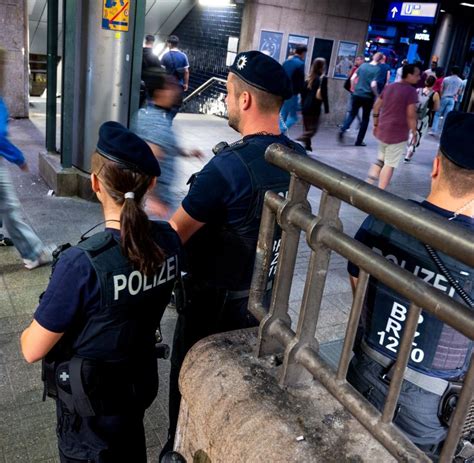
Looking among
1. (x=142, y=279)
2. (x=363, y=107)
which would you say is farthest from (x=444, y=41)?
(x=142, y=279)

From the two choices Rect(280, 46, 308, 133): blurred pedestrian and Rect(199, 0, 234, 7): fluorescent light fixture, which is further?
Rect(199, 0, 234, 7): fluorescent light fixture

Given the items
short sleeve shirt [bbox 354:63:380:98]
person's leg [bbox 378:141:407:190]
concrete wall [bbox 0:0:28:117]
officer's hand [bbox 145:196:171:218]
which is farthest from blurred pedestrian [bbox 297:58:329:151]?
officer's hand [bbox 145:196:171:218]

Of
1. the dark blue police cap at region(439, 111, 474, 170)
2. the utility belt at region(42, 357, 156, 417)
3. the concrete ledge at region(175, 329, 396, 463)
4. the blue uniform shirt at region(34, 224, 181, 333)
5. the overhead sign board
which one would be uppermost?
the overhead sign board

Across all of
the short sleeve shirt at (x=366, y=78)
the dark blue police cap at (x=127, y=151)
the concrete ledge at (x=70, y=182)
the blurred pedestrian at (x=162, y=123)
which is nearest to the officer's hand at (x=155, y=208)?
the blurred pedestrian at (x=162, y=123)

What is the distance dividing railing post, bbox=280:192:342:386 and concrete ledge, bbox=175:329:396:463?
58 mm

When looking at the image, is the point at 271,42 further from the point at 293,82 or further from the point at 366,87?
the point at 293,82

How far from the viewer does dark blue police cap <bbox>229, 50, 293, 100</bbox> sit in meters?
2.51

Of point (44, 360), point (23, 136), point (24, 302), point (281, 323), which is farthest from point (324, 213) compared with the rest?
point (23, 136)

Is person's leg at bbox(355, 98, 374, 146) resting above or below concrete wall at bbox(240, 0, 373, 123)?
below

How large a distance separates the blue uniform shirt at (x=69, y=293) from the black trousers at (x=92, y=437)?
0.42 meters

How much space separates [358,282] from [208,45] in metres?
14.4

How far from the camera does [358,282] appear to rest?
4.49ft

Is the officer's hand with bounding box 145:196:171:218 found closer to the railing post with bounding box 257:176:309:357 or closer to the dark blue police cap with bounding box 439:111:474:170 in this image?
the railing post with bounding box 257:176:309:357

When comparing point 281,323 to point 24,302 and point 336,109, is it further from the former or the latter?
point 336,109
